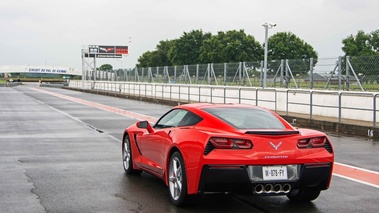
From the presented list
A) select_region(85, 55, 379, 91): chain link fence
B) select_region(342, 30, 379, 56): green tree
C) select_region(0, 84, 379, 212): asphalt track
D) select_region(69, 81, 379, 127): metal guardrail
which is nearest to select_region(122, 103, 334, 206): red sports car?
select_region(0, 84, 379, 212): asphalt track

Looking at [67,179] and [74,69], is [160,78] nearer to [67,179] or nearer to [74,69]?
[67,179]

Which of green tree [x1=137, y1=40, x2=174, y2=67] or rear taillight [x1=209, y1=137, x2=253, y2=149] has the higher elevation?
green tree [x1=137, y1=40, x2=174, y2=67]

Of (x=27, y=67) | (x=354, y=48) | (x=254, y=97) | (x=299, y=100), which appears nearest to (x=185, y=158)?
(x=299, y=100)

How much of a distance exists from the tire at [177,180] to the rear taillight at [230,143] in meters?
0.52

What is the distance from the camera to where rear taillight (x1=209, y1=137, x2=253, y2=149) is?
5.92 meters

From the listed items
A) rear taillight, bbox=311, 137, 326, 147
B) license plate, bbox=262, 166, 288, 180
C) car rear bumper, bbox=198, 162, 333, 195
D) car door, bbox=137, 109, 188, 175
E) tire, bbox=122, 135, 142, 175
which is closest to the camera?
car rear bumper, bbox=198, 162, 333, 195

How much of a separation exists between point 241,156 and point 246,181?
0.27 m

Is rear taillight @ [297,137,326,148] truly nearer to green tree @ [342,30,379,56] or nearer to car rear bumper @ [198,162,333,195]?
car rear bumper @ [198,162,333,195]

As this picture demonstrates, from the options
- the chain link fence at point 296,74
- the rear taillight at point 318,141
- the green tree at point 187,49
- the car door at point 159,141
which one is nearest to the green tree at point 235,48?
the green tree at point 187,49

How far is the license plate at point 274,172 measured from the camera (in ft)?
19.3

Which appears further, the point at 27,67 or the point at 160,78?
the point at 27,67

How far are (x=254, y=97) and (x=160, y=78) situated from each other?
22.4 meters

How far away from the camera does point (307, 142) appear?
20.5 feet

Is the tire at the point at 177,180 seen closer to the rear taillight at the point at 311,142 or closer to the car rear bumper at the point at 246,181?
the car rear bumper at the point at 246,181
